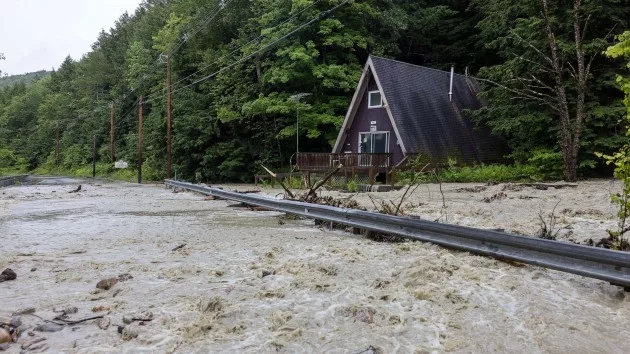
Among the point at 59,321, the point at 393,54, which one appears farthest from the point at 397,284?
the point at 393,54

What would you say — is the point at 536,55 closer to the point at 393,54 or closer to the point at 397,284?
the point at 393,54

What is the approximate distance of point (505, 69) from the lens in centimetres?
2216

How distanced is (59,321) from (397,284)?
2.95 metres

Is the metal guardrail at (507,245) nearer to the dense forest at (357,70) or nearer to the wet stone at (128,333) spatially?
the wet stone at (128,333)

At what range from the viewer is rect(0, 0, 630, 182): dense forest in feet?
66.2

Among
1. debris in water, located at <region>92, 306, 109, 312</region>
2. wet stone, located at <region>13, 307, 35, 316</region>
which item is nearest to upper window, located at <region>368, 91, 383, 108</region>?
debris in water, located at <region>92, 306, 109, 312</region>

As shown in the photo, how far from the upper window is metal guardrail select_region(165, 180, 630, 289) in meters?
18.9

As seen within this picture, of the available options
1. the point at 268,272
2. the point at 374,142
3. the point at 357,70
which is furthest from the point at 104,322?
the point at 357,70

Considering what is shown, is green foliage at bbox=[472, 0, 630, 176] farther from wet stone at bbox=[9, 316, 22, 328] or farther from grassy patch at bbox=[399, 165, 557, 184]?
wet stone at bbox=[9, 316, 22, 328]

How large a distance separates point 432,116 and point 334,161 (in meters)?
7.03

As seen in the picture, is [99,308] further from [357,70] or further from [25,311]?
[357,70]

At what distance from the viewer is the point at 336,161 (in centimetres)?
2369

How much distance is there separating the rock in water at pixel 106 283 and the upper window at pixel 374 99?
75.7ft

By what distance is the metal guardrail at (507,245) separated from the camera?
396 centimetres
